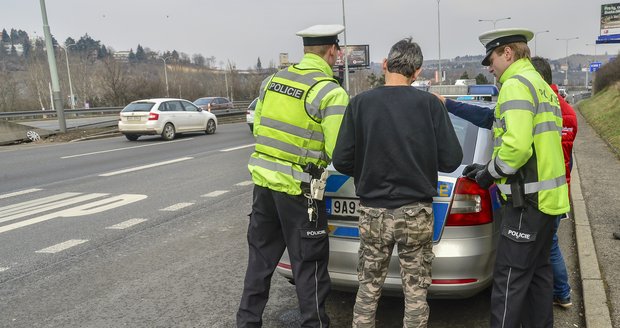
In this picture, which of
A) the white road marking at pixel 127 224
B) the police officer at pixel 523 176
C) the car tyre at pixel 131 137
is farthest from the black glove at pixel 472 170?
the car tyre at pixel 131 137

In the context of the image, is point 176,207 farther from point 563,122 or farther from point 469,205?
point 563,122

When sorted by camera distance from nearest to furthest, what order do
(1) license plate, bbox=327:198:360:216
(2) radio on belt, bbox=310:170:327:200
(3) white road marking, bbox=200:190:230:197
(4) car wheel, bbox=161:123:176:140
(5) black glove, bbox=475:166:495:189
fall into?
(5) black glove, bbox=475:166:495:189, (2) radio on belt, bbox=310:170:327:200, (1) license plate, bbox=327:198:360:216, (3) white road marking, bbox=200:190:230:197, (4) car wheel, bbox=161:123:176:140

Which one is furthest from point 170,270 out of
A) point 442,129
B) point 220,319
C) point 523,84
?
point 523,84

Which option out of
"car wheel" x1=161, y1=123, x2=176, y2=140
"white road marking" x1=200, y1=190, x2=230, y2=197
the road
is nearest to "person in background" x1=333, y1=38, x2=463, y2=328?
the road

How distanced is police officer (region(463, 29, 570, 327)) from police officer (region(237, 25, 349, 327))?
0.90 metres

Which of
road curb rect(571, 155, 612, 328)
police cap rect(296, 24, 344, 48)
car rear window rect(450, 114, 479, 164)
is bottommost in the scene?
road curb rect(571, 155, 612, 328)

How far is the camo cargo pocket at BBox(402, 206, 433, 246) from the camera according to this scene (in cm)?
272

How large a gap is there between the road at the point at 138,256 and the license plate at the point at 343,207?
32.5 inches

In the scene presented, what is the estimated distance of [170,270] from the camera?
4.72 m

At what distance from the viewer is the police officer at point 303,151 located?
292 centimetres

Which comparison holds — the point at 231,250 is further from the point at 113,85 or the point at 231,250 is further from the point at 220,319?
the point at 113,85

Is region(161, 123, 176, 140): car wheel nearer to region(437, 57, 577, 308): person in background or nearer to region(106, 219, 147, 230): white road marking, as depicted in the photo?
region(106, 219, 147, 230): white road marking

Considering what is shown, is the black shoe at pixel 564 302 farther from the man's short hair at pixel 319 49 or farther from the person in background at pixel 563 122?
the man's short hair at pixel 319 49

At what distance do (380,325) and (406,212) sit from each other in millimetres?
1157
